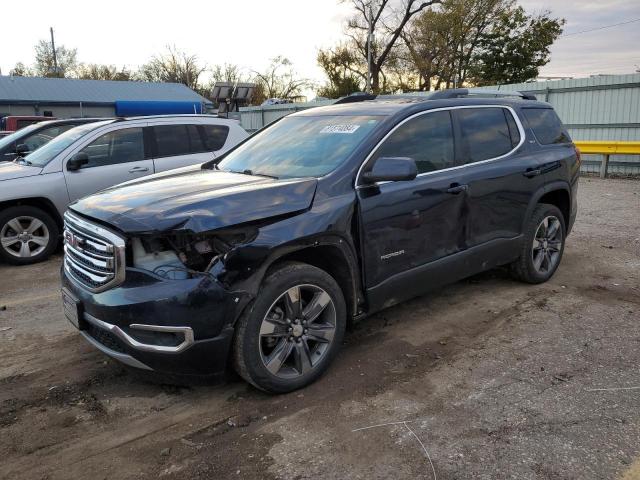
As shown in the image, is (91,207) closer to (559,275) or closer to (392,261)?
(392,261)

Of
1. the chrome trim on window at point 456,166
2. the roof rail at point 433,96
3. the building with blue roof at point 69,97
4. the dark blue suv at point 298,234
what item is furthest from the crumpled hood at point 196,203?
the building with blue roof at point 69,97

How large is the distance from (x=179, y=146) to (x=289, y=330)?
5316 mm

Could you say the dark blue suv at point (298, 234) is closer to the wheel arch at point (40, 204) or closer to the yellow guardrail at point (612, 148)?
the wheel arch at point (40, 204)

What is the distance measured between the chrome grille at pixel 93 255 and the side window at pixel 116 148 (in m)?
4.05

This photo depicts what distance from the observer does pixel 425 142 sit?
427 centimetres

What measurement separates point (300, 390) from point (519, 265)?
292 centimetres

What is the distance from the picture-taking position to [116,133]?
7500 millimetres

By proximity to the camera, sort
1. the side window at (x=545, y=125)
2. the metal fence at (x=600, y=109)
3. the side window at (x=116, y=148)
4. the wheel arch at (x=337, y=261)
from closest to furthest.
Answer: the wheel arch at (x=337, y=261), the side window at (x=545, y=125), the side window at (x=116, y=148), the metal fence at (x=600, y=109)

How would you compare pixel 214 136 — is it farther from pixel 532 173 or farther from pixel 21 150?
pixel 532 173

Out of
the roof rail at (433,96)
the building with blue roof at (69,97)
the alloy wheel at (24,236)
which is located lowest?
the alloy wheel at (24,236)

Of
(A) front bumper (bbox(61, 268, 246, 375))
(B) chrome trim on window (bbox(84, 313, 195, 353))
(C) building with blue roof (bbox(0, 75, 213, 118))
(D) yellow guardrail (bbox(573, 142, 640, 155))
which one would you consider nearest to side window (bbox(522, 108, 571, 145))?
(A) front bumper (bbox(61, 268, 246, 375))

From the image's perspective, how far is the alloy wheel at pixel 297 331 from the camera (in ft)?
10.8

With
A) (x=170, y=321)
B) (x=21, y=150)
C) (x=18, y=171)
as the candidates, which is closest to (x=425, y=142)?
(x=170, y=321)

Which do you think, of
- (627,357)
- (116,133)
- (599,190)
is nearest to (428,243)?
(627,357)
